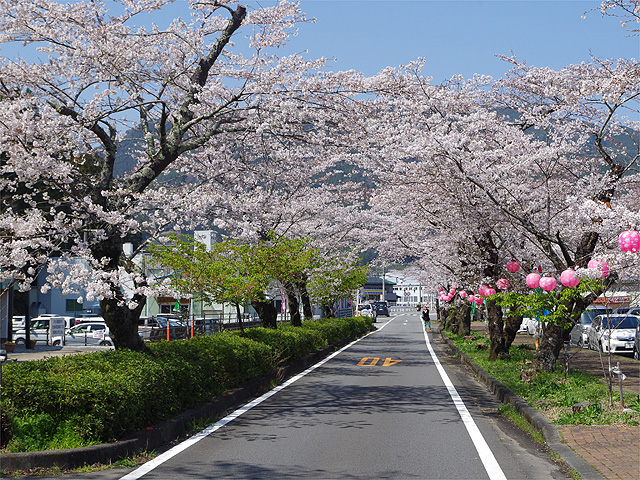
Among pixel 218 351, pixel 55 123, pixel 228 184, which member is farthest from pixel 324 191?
pixel 55 123

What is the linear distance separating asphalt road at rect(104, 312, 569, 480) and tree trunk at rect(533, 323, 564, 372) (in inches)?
68.6

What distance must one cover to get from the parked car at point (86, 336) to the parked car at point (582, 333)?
73.5ft

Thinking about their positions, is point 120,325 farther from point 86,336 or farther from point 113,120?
point 86,336

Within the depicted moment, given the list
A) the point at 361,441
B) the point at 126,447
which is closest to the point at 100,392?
the point at 126,447

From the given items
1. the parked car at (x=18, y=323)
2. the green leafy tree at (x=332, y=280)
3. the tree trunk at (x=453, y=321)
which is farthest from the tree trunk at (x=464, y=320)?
the parked car at (x=18, y=323)

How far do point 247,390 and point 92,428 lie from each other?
5.47 meters

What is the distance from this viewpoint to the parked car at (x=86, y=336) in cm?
3247

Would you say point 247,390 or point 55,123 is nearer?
point 55,123

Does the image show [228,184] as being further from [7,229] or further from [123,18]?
[7,229]

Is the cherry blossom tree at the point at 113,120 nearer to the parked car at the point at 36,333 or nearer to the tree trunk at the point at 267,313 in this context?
the tree trunk at the point at 267,313

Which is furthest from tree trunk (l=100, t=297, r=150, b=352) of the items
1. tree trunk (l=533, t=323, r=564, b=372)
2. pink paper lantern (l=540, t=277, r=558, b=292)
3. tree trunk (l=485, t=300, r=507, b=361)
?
tree trunk (l=485, t=300, r=507, b=361)

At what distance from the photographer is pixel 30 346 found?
92.4 feet

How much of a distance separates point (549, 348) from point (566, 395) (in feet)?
12.2

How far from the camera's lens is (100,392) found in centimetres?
707
